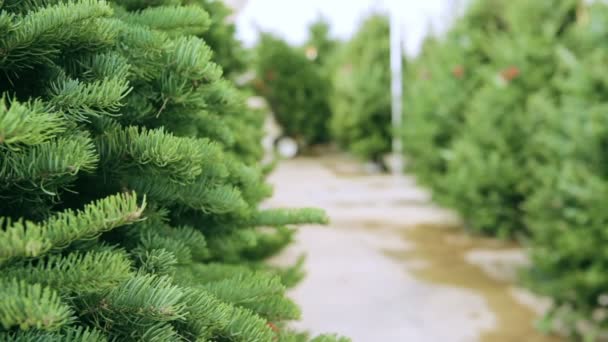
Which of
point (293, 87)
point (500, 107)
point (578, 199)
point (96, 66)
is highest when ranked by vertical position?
point (96, 66)

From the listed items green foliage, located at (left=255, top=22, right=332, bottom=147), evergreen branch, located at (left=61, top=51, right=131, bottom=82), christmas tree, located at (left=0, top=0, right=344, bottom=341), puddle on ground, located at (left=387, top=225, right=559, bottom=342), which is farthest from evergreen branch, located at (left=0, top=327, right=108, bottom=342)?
green foliage, located at (left=255, top=22, right=332, bottom=147)

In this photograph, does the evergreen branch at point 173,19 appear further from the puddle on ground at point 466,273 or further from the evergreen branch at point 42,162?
the puddle on ground at point 466,273

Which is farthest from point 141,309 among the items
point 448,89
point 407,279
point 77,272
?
point 448,89

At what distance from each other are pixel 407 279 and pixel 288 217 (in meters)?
4.33

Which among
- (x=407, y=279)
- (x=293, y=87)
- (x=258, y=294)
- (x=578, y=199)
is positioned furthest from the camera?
(x=293, y=87)

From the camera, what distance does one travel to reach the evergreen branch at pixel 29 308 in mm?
669

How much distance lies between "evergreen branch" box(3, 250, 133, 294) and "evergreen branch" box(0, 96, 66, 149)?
15 cm

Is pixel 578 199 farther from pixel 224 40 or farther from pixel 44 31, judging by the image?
pixel 44 31

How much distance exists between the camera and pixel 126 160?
96cm

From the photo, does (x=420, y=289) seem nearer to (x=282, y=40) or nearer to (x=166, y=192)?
(x=166, y=192)

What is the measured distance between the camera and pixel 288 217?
1.39m

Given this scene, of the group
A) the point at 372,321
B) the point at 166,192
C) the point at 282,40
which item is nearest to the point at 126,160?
the point at 166,192

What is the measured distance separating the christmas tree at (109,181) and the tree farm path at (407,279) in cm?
191

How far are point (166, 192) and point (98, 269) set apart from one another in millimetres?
273
